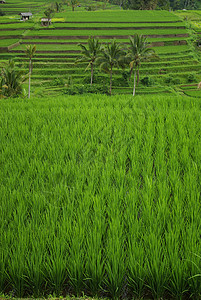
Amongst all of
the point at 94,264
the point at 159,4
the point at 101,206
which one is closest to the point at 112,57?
A: the point at 101,206

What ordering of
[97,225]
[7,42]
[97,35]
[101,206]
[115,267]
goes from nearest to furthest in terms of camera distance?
[115,267], [97,225], [101,206], [7,42], [97,35]

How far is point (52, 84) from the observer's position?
17.0m

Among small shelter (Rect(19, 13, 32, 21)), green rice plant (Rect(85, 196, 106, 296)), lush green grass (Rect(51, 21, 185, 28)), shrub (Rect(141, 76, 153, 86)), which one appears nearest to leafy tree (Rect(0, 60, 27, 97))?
shrub (Rect(141, 76, 153, 86))

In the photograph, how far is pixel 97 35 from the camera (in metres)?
24.4

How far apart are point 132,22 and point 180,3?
996 inches

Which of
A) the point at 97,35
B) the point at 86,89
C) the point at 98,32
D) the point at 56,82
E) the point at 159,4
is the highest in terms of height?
the point at 159,4

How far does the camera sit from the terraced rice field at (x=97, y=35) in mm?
18688

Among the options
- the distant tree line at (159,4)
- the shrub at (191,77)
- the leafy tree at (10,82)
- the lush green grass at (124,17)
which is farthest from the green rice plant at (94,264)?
the distant tree line at (159,4)

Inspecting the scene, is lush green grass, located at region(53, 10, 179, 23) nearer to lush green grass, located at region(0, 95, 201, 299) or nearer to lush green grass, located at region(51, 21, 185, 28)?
lush green grass, located at region(51, 21, 185, 28)

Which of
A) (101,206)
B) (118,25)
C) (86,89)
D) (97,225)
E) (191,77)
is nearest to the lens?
(97,225)

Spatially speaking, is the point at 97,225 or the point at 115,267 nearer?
the point at 115,267

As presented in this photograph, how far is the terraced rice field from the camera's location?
1869cm

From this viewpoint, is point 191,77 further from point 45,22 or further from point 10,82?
point 45,22

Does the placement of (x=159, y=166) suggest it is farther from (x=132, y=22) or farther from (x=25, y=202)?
(x=132, y=22)
